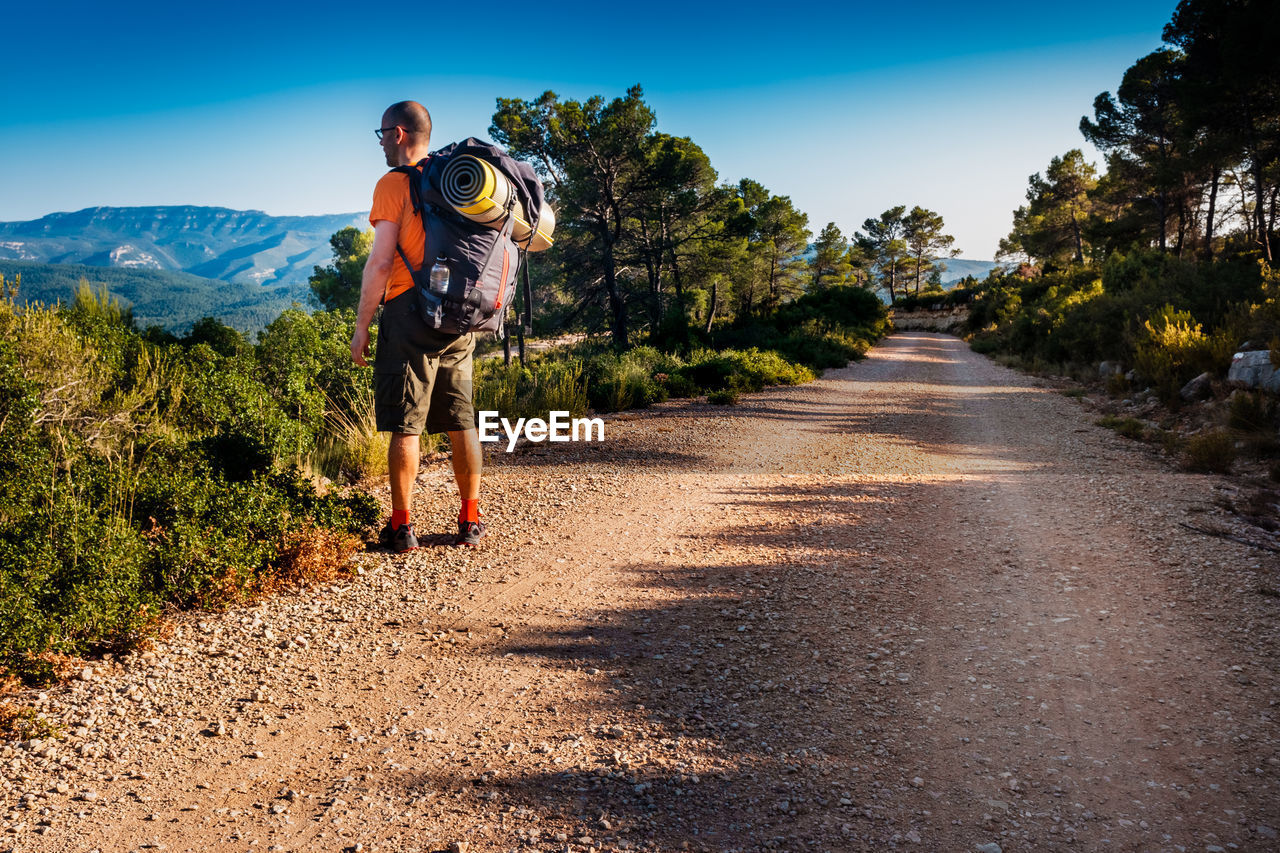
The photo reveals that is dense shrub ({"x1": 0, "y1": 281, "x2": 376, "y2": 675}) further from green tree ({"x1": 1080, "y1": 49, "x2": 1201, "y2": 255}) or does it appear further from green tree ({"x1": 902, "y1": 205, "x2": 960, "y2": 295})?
green tree ({"x1": 902, "y1": 205, "x2": 960, "y2": 295})

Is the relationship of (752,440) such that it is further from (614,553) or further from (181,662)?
(181,662)

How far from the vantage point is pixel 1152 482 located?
5.50 metres

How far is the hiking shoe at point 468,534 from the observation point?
13.5 ft

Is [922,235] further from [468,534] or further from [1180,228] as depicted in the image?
[468,534]

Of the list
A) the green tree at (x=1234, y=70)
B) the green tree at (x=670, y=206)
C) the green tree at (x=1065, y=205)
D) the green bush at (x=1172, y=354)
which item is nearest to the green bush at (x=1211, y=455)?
the green bush at (x=1172, y=354)

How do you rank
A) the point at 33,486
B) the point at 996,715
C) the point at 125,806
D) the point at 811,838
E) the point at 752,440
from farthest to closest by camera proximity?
the point at 752,440, the point at 33,486, the point at 996,715, the point at 125,806, the point at 811,838

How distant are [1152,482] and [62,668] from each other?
7.10 m

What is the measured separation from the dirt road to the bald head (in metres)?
2.36

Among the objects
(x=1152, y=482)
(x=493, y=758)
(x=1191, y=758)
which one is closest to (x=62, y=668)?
(x=493, y=758)

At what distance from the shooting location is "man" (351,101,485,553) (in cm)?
347

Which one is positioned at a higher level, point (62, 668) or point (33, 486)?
point (33, 486)

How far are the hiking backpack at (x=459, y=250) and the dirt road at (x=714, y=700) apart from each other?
1431 mm

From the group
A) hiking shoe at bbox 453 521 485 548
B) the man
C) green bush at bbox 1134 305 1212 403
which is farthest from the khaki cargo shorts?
green bush at bbox 1134 305 1212 403

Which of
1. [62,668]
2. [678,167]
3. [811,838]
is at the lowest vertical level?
[811,838]
